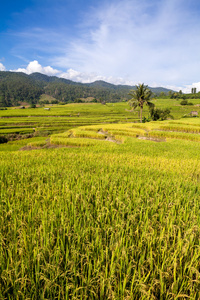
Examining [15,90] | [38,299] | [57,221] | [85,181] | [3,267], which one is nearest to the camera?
[38,299]

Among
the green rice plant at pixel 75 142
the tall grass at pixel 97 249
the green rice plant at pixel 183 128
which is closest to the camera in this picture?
the tall grass at pixel 97 249

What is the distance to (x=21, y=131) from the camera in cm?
3228

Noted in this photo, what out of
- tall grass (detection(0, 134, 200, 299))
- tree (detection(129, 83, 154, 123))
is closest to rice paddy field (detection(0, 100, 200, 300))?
tall grass (detection(0, 134, 200, 299))

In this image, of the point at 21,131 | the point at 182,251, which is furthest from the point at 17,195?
the point at 21,131

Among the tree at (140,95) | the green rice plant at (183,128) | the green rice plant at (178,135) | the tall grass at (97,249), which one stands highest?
the tree at (140,95)

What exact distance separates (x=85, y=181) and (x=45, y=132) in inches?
1254

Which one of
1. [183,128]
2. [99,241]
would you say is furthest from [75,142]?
[183,128]

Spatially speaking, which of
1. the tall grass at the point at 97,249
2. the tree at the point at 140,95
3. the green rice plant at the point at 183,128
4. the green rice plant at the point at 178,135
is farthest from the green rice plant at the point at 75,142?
the tree at the point at 140,95

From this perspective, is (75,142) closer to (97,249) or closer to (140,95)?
(97,249)

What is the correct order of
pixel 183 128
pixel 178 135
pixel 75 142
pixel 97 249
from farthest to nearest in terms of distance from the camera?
pixel 183 128 < pixel 178 135 < pixel 75 142 < pixel 97 249

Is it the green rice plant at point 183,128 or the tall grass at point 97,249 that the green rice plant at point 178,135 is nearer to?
the green rice plant at point 183,128

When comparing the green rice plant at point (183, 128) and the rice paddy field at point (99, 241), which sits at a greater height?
the green rice plant at point (183, 128)

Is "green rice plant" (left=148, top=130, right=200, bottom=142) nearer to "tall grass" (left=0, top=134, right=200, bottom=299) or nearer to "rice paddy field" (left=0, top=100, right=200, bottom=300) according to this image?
"rice paddy field" (left=0, top=100, right=200, bottom=300)

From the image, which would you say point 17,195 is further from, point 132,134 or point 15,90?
point 15,90
